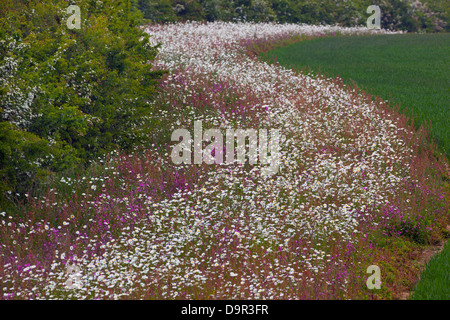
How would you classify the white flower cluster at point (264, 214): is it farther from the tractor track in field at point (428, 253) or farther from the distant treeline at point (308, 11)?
the distant treeline at point (308, 11)

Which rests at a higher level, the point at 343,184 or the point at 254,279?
the point at 343,184

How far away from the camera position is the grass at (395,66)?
1520cm

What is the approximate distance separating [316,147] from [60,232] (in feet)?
20.0

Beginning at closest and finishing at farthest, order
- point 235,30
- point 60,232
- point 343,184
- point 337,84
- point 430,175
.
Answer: point 60,232 → point 343,184 → point 430,175 → point 337,84 → point 235,30

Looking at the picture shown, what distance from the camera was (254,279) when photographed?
6.55 m

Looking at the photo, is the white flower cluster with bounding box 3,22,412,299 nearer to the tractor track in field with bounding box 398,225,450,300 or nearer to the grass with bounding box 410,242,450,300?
the grass with bounding box 410,242,450,300

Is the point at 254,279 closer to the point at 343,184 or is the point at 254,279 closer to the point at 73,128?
the point at 343,184

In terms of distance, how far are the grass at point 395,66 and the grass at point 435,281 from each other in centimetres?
541

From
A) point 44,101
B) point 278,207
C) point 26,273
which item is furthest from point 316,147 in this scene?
point 26,273

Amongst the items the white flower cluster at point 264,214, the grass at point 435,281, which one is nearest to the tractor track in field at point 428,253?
the grass at point 435,281

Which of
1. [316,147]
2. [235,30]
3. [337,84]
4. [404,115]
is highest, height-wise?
[235,30]

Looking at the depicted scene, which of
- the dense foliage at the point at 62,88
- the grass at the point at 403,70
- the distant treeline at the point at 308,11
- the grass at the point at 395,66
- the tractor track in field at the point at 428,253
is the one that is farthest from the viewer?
the distant treeline at the point at 308,11

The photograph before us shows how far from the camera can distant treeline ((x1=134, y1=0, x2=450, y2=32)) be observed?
35425mm

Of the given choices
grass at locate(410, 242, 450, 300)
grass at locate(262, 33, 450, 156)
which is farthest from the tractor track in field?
grass at locate(262, 33, 450, 156)
